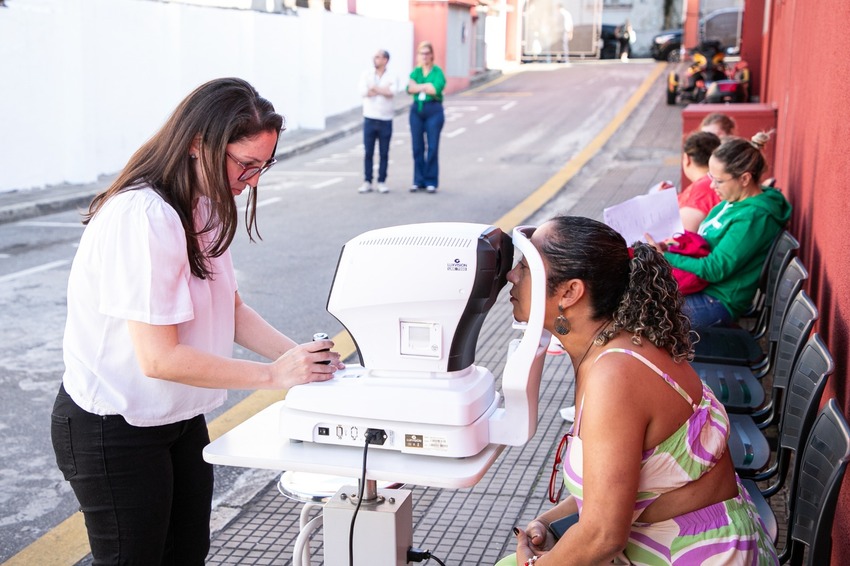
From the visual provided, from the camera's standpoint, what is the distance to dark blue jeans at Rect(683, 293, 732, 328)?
16.4ft

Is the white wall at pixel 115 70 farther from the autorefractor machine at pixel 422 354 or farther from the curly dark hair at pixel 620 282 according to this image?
the curly dark hair at pixel 620 282

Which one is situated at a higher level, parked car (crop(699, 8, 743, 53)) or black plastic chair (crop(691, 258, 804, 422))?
parked car (crop(699, 8, 743, 53))

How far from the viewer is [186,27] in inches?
642

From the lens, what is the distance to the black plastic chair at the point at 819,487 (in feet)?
7.90

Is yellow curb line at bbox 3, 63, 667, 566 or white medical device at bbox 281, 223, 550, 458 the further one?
yellow curb line at bbox 3, 63, 667, 566

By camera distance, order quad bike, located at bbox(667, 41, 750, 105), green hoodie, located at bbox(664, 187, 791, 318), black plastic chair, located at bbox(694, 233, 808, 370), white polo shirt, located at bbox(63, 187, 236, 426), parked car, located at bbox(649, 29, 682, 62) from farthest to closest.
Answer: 1. parked car, located at bbox(649, 29, 682, 62)
2. quad bike, located at bbox(667, 41, 750, 105)
3. green hoodie, located at bbox(664, 187, 791, 318)
4. black plastic chair, located at bbox(694, 233, 808, 370)
5. white polo shirt, located at bbox(63, 187, 236, 426)

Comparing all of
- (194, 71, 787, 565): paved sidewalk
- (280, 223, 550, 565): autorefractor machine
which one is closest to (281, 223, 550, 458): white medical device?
(280, 223, 550, 565): autorefractor machine

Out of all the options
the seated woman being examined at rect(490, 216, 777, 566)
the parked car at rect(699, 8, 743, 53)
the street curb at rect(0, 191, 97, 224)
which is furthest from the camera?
the parked car at rect(699, 8, 743, 53)

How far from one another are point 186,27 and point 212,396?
48.4 ft

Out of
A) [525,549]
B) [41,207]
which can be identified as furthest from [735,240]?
[41,207]

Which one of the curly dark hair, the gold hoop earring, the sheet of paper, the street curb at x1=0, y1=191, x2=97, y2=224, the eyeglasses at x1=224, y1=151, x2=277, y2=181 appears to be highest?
the eyeglasses at x1=224, y1=151, x2=277, y2=181

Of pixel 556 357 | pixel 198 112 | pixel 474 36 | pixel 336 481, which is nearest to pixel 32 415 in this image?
pixel 336 481

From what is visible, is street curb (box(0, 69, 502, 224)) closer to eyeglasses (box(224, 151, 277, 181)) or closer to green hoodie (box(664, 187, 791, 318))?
green hoodie (box(664, 187, 791, 318))

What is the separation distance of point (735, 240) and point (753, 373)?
752mm
